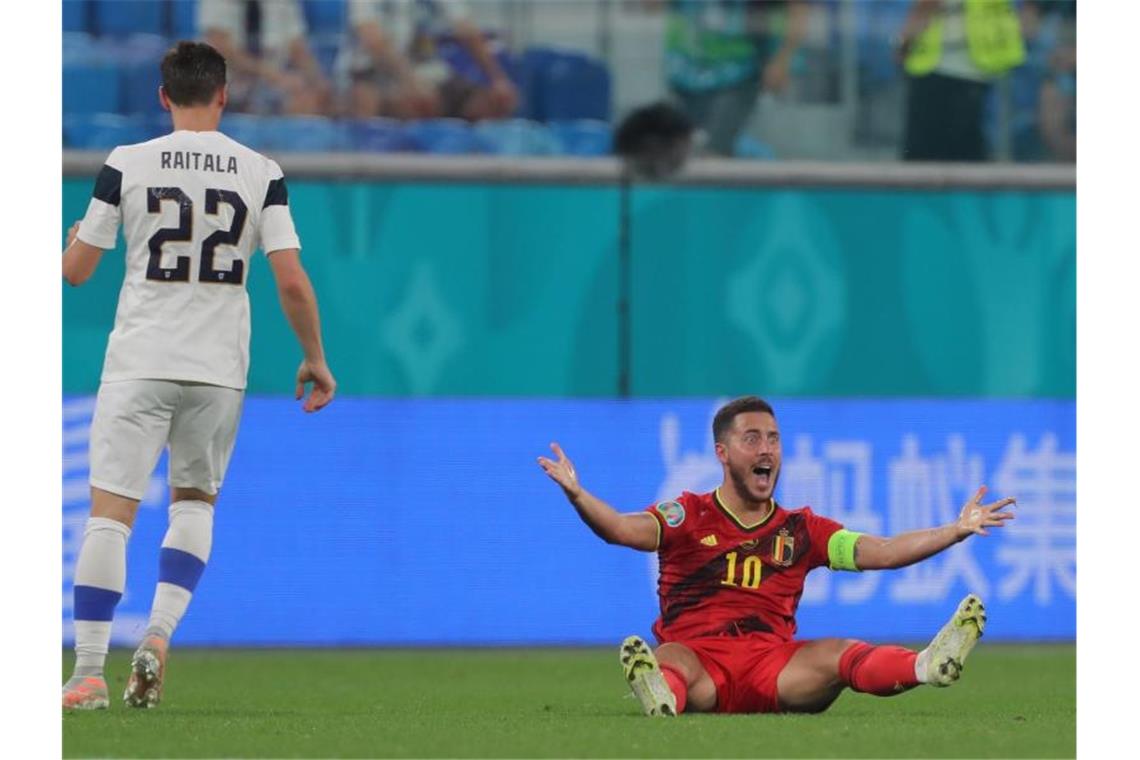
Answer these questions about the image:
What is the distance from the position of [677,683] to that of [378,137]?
7772 millimetres

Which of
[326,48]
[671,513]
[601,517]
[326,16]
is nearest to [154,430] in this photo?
[601,517]

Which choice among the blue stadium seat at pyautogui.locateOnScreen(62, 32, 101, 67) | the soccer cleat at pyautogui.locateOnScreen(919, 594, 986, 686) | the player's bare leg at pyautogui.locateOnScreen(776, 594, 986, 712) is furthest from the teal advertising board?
the soccer cleat at pyautogui.locateOnScreen(919, 594, 986, 686)

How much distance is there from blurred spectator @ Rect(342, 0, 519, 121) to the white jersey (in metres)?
7.30

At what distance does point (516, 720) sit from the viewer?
6.95m

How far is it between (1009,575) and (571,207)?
354cm

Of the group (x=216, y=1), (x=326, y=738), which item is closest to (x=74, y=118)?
(x=216, y=1)

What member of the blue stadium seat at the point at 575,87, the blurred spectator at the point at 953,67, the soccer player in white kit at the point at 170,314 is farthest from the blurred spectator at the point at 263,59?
the soccer player in white kit at the point at 170,314

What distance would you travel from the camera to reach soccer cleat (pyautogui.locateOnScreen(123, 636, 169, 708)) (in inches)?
266

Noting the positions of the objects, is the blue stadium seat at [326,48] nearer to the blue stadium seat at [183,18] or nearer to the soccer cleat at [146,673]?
the blue stadium seat at [183,18]

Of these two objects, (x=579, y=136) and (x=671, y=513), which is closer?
(x=671, y=513)

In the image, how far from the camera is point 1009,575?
13320 millimetres

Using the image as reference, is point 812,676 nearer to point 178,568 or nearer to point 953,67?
point 178,568

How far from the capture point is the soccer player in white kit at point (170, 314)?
6.72 metres
